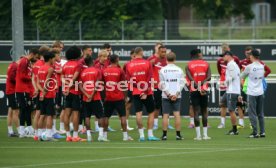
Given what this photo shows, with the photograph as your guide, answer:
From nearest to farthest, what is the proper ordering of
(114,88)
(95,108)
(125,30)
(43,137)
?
1. (114,88)
2. (95,108)
3. (43,137)
4. (125,30)

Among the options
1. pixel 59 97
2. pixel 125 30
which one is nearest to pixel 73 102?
pixel 59 97

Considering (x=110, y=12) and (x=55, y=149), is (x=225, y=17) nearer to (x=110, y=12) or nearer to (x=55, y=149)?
(x=110, y=12)

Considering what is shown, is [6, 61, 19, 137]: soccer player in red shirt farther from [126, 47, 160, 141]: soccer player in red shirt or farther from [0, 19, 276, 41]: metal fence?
[0, 19, 276, 41]: metal fence

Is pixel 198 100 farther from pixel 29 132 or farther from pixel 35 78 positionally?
pixel 29 132

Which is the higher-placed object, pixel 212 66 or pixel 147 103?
pixel 212 66

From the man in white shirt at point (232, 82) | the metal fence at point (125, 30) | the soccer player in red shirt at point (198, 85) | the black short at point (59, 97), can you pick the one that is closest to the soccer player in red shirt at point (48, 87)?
the black short at point (59, 97)

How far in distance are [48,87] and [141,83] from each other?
2.25 m

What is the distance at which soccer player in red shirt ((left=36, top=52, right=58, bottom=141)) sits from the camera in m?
21.5

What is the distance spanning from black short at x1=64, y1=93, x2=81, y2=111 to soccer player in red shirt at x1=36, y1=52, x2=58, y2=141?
1.49 ft

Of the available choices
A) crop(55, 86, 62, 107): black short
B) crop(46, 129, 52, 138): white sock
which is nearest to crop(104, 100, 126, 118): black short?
crop(46, 129, 52, 138): white sock

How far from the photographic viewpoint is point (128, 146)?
20.2 meters

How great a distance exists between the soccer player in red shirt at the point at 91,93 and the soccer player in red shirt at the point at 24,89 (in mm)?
1885

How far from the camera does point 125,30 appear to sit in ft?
169

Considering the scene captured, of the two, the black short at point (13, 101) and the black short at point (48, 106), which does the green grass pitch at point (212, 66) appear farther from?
the black short at point (48, 106)
